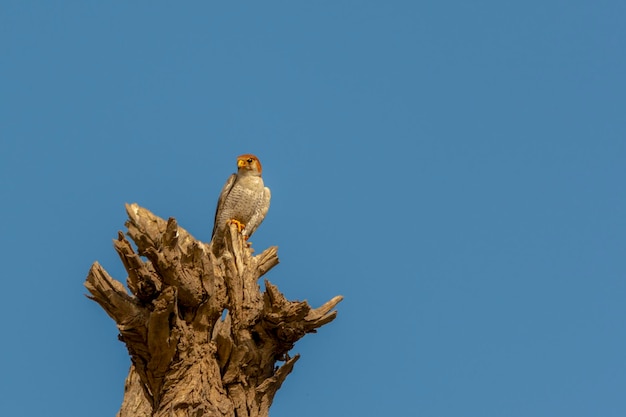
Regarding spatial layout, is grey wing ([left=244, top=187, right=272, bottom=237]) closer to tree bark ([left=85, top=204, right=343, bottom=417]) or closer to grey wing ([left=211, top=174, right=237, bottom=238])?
grey wing ([left=211, top=174, right=237, bottom=238])

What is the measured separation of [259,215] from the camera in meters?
11.4

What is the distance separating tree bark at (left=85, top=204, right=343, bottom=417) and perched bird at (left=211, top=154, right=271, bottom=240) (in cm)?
258

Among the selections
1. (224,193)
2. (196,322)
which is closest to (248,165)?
(224,193)

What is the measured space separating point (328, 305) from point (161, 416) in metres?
1.69

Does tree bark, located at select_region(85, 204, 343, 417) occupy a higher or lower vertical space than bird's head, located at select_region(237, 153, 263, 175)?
lower

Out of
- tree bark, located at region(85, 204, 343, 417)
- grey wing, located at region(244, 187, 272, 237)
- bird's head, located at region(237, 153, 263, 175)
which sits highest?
bird's head, located at region(237, 153, 263, 175)

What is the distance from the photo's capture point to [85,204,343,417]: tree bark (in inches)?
303

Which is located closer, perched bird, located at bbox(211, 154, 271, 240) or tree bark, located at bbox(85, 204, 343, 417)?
tree bark, located at bbox(85, 204, 343, 417)

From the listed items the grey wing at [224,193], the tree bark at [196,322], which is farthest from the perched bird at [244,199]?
the tree bark at [196,322]

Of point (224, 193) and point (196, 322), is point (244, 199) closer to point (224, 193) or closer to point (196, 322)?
point (224, 193)

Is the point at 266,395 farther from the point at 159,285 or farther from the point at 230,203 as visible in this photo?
the point at 230,203

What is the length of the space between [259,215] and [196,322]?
3.44 m

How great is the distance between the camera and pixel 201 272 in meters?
7.96

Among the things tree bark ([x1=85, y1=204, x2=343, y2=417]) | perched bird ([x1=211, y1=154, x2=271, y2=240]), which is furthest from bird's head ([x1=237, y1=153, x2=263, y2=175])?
tree bark ([x1=85, y1=204, x2=343, y2=417])
